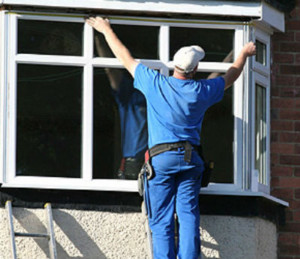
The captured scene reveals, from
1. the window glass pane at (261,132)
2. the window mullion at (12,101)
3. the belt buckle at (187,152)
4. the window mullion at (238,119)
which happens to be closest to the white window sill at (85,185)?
the window mullion at (12,101)

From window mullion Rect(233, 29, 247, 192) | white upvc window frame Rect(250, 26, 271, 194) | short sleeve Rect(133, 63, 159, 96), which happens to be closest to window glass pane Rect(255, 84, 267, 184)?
white upvc window frame Rect(250, 26, 271, 194)

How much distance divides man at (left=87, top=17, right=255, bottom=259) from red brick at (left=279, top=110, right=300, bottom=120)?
1.61m

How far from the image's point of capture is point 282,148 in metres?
11.4

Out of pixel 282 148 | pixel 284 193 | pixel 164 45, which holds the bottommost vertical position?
pixel 284 193

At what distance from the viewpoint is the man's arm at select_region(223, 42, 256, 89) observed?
10.0 meters

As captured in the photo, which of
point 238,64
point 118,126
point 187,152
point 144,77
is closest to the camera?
point 187,152

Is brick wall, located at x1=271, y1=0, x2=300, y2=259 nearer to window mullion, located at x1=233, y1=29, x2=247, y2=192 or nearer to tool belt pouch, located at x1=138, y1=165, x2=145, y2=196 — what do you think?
window mullion, located at x1=233, y1=29, x2=247, y2=192

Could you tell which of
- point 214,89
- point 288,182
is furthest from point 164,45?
point 288,182

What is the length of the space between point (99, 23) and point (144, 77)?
2.72 feet

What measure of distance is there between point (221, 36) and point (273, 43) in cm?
94

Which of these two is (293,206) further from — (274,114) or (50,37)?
(50,37)

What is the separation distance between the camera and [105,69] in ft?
34.6

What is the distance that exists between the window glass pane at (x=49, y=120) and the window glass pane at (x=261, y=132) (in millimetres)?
1646

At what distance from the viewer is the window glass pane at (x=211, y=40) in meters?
10.7
